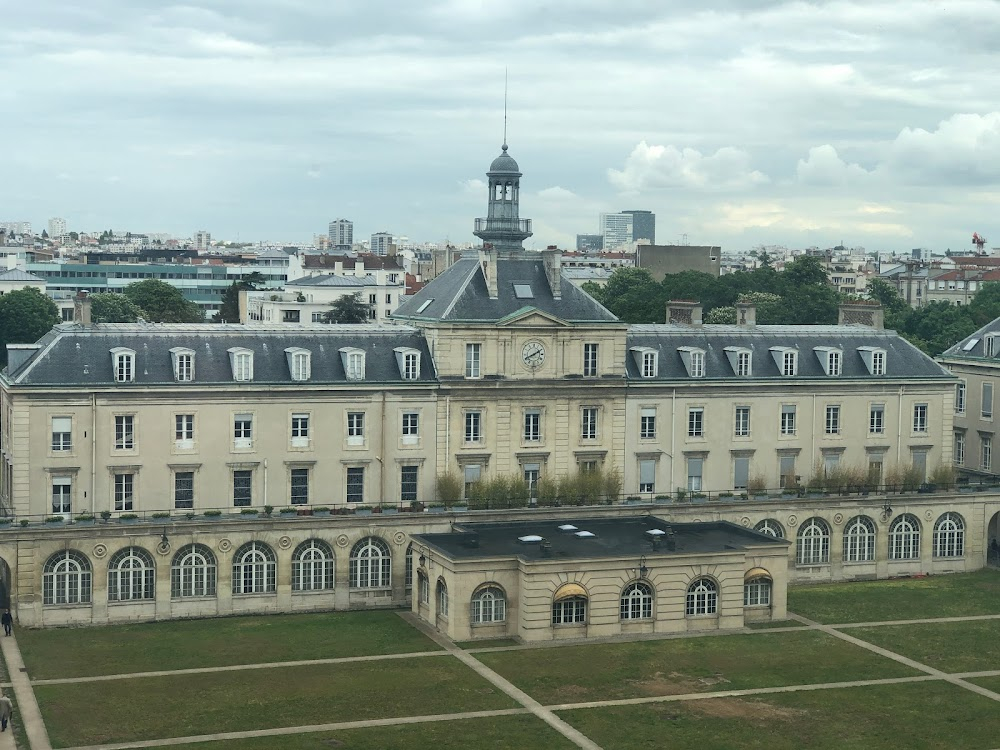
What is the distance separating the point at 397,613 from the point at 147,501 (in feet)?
48.2

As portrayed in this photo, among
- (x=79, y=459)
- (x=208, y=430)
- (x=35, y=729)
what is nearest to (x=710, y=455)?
(x=208, y=430)

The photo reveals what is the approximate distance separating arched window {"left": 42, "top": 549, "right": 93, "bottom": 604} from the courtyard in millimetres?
1929

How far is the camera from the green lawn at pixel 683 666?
6769 centimetres

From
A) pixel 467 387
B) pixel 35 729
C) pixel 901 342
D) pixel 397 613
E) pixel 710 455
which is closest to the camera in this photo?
pixel 35 729

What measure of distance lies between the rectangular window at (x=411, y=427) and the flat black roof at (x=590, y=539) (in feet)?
20.6

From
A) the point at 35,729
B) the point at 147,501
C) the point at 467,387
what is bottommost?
the point at 35,729

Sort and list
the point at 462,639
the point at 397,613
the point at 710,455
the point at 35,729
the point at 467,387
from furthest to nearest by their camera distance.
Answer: the point at 710,455 → the point at 467,387 → the point at 397,613 → the point at 462,639 → the point at 35,729

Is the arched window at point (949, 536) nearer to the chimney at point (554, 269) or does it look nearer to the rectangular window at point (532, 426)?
the rectangular window at point (532, 426)

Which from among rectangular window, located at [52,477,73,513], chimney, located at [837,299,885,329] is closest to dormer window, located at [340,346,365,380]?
rectangular window, located at [52,477,73,513]

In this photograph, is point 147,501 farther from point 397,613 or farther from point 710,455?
point 710,455

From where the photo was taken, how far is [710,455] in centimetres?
9344

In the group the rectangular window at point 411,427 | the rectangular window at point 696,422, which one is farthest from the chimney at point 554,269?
the rectangular window at point 411,427

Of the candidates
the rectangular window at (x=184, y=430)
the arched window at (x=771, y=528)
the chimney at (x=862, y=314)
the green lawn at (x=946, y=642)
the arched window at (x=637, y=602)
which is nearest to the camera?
the green lawn at (x=946, y=642)

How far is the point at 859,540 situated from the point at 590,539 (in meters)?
20.4
